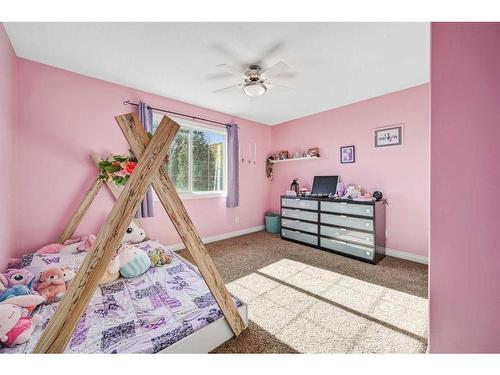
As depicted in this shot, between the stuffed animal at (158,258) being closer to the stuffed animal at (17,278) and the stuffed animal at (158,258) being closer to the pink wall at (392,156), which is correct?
the stuffed animal at (17,278)

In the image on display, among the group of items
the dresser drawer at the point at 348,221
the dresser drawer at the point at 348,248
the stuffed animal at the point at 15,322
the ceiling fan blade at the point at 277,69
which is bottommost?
the dresser drawer at the point at 348,248

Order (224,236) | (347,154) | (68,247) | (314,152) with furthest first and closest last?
(224,236) → (314,152) → (347,154) → (68,247)

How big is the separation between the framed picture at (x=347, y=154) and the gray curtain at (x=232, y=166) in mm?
1864

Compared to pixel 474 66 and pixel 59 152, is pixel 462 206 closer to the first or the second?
pixel 474 66

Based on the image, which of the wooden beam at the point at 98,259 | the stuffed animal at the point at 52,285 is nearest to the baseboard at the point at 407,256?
the wooden beam at the point at 98,259

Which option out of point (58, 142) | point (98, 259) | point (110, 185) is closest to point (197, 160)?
point (110, 185)

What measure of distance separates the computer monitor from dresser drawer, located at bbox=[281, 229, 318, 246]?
2.49 feet

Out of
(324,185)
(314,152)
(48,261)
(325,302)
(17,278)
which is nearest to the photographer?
(17,278)

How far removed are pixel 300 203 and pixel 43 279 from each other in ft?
10.6

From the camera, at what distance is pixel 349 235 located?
2943 millimetres

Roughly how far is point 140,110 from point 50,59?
0.93 meters

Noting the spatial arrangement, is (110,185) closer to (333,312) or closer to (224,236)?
(224,236)

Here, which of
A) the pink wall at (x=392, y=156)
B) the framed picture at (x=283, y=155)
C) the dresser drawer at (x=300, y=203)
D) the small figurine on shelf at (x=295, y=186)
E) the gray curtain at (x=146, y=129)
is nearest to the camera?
the pink wall at (x=392, y=156)

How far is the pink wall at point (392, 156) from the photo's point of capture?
2.70 meters
